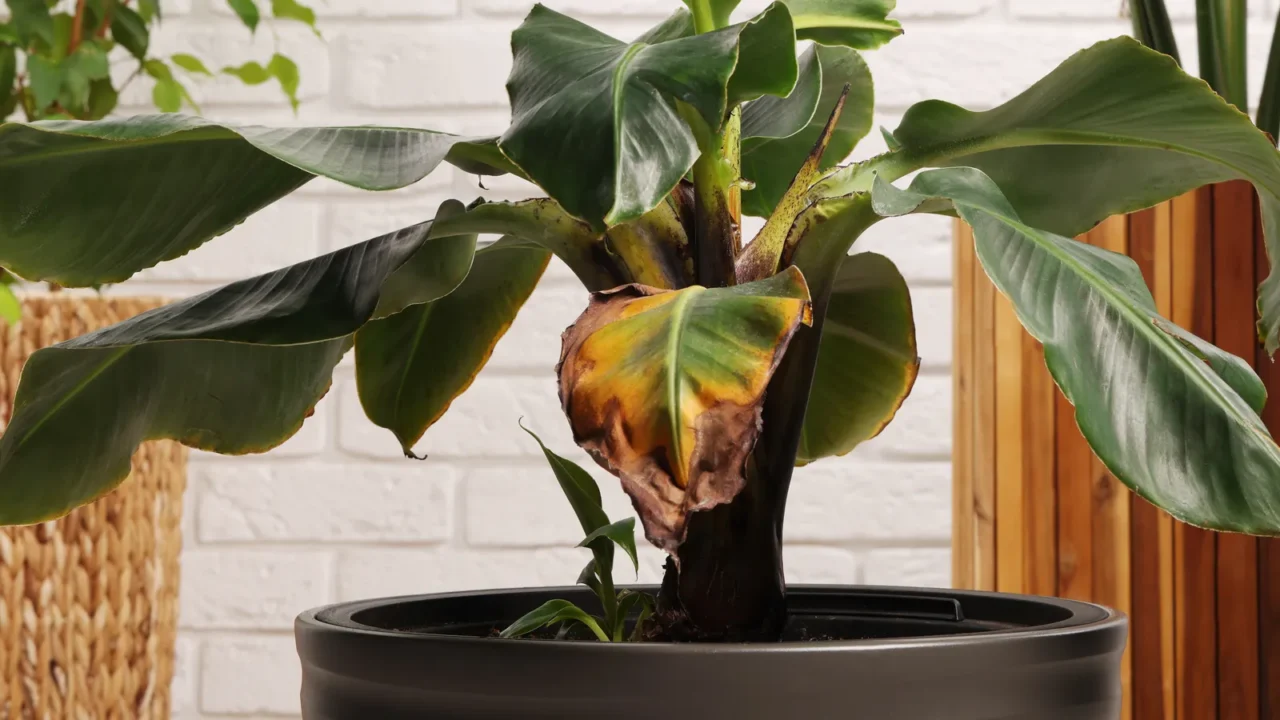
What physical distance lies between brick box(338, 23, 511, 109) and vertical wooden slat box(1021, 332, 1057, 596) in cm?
77

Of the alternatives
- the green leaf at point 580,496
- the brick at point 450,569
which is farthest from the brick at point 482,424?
the green leaf at point 580,496

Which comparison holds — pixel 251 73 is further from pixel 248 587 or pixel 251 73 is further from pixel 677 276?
pixel 677 276

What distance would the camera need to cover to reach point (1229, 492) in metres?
0.40

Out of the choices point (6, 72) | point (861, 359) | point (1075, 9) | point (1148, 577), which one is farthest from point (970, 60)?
point (6, 72)

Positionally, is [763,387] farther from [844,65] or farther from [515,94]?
[844,65]

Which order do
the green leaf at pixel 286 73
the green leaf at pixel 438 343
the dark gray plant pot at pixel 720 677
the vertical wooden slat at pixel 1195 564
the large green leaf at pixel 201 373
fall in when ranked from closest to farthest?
the dark gray plant pot at pixel 720 677 → the large green leaf at pixel 201 373 → the green leaf at pixel 438 343 → the vertical wooden slat at pixel 1195 564 → the green leaf at pixel 286 73

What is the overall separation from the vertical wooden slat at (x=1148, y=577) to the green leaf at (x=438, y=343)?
1.83 ft

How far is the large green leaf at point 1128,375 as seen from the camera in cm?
40

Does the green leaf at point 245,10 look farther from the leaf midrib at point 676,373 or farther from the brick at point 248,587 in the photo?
the leaf midrib at point 676,373

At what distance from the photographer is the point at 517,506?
1.39 m

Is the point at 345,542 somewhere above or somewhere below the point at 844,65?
below

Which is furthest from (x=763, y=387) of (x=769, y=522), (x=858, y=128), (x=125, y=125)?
(x=858, y=128)

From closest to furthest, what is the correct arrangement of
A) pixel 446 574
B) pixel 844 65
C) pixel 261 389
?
1. pixel 261 389
2. pixel 844 65
3. pixel 446 574

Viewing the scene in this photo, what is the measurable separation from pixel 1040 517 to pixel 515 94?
2.31 feet
